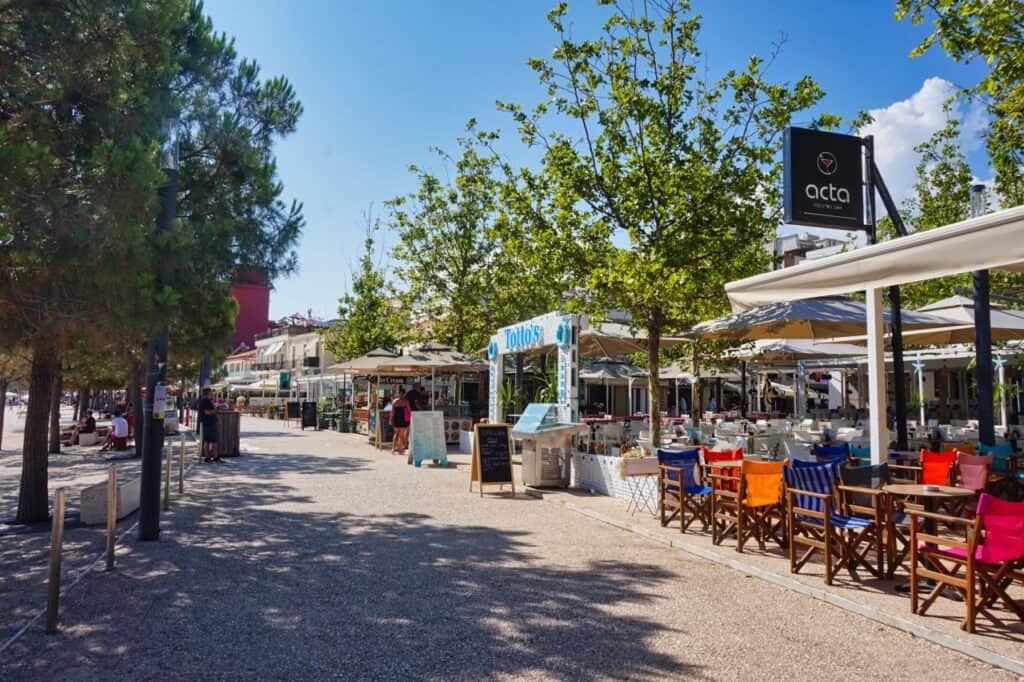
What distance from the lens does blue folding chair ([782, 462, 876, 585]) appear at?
18.8ft

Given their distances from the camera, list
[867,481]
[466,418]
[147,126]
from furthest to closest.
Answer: [466,418] → [147,126] → [867,481]

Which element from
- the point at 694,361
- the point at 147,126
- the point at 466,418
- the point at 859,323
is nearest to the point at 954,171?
the point at 694,361

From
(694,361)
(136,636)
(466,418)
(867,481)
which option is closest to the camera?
(136,636)

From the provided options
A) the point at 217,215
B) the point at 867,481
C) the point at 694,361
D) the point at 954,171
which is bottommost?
the point at 867,481

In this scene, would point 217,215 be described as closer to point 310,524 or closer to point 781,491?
point 310,524

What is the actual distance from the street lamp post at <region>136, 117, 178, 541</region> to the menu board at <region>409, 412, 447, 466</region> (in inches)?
291

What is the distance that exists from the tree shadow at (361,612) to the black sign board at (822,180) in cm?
479

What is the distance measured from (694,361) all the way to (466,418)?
705 cm

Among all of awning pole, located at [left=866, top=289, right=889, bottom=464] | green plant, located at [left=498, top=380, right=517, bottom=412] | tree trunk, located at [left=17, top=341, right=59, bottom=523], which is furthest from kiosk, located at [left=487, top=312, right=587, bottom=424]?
tree trunk, located at [left=17, top=341, right=59, bottom=523]

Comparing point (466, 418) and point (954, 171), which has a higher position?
point (954, 171)

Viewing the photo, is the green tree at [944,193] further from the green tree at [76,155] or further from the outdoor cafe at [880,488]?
the green tree at [76,155]

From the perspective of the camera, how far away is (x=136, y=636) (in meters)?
4.66

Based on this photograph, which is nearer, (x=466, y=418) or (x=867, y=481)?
(x=867, y=481)

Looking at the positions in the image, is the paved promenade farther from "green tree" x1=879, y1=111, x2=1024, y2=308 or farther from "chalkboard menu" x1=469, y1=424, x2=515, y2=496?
"green tree" x1=879, y1=111, x2=1024, y2=308
